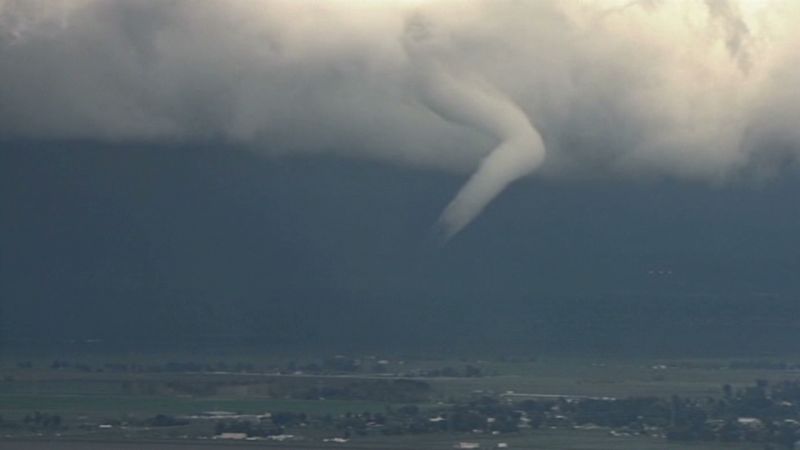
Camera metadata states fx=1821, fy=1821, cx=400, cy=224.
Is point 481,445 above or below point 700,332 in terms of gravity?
below

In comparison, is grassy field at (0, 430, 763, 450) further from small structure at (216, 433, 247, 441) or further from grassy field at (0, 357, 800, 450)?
small structure at (216, 433, 247, 441)

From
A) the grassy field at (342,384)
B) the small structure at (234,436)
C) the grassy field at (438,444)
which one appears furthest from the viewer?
the small structure at (234,436)

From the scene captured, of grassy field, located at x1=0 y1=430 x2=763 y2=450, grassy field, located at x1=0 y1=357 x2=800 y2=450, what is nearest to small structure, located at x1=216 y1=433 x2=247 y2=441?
grassy field, located at x1=0 y1=430 x2=763 y2=450

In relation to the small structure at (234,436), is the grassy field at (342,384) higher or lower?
higher

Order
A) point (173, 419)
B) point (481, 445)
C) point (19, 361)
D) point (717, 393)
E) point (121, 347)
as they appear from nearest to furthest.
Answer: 1. point (481, 445)
2. point (173, 419)
3. point (717, 393)
4. point (19, 361)
5. point (121, 347)

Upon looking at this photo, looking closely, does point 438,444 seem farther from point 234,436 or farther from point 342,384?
point 342,384

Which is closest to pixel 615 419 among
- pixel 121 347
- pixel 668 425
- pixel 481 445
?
pixel 668 425

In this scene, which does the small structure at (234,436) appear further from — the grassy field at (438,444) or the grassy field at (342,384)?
the grassy field at (342,384)

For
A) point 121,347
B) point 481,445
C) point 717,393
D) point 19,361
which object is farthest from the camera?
point 121,347

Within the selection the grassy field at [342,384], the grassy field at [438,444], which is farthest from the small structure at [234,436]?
the grassy field at [342,384]

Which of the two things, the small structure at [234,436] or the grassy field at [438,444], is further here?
the small structure at [234,436]

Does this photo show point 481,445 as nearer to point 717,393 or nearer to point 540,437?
point 540,437
